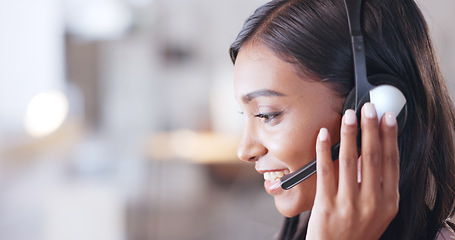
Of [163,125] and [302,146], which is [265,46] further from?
[163,125]

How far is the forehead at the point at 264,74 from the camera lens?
2.47 ft

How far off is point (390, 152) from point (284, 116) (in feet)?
0.57

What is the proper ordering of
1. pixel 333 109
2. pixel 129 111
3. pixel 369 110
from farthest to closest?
pixel 129 111 → pixel 333 109 → pixel 369 110

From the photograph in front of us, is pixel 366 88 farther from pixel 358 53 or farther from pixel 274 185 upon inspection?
pixel 274 185

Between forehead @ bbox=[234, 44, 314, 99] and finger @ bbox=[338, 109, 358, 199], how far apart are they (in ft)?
0.41

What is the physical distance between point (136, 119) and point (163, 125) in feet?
0.63

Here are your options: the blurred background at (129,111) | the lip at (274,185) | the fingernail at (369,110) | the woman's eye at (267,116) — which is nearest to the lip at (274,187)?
the lip at (274,185)

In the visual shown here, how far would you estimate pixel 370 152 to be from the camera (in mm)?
649

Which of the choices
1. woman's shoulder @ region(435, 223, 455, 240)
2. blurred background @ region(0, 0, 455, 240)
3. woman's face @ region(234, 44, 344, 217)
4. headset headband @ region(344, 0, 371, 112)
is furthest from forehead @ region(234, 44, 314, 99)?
blurred background @ region(0, 0, 455, 240)

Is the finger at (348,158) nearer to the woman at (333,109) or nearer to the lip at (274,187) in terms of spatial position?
the woman at (333,109)

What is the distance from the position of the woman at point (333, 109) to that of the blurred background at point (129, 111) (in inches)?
97.6

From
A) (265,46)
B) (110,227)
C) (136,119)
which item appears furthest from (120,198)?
(265,46)

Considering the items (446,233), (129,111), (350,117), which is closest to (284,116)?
(350,117)

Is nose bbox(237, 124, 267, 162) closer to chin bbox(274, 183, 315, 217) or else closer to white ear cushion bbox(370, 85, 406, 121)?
chin bbox(274, 183, 315, 217)
